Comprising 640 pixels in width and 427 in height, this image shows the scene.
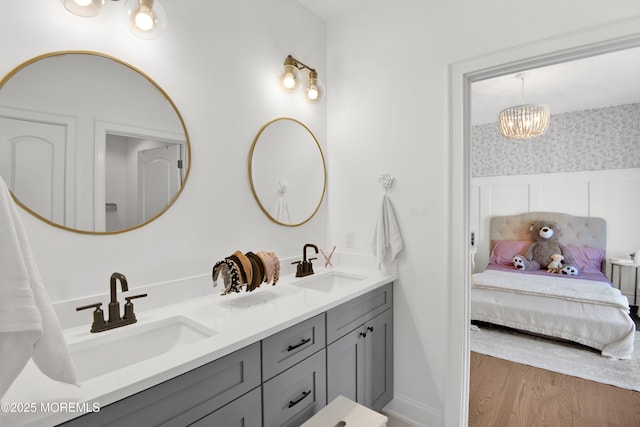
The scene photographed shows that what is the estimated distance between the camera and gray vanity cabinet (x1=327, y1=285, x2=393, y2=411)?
1.54m

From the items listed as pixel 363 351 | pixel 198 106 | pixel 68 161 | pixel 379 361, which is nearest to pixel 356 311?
pixel 363 351

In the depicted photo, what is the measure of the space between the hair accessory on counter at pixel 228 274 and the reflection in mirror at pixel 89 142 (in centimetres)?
37

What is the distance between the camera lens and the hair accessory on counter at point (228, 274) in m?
1.44

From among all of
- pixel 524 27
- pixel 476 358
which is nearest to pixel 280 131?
pixel 524 27

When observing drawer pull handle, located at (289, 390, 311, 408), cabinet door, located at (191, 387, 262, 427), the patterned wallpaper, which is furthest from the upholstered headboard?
cabinet door, located at (191, 387, 262, 427)

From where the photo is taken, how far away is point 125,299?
1237mm

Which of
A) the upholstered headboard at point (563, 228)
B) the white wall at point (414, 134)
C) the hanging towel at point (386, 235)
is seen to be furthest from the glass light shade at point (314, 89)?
the upholstered headboard at point (563, 228)

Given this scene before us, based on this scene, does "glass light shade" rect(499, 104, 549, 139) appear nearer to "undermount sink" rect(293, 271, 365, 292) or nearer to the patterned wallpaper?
the patterned wallpaper

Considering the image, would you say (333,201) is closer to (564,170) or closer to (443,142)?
(443,142)

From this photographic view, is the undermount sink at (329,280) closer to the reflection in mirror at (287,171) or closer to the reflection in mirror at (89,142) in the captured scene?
the reflection in mirror at (287,171)

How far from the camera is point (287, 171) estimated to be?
2.05 meters

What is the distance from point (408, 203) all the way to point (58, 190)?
1702 millimetres

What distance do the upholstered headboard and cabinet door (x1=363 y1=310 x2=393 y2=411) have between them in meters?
3.53

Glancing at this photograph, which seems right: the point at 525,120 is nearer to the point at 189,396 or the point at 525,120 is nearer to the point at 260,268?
the point at 260,268
